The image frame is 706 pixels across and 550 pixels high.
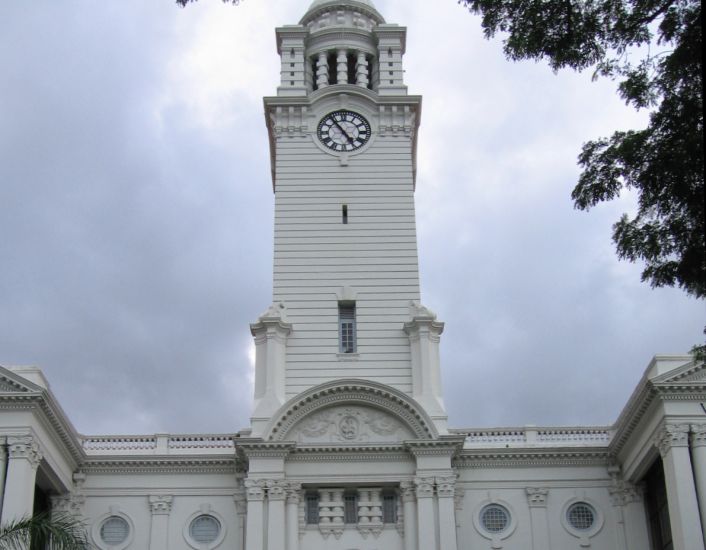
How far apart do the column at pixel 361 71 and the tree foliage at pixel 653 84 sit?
94.5ft

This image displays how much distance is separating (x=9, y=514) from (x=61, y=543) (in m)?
9.86

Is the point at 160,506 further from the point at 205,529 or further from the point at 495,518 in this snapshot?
the point at 495,518

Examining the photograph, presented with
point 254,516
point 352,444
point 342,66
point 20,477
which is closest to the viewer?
point 20,477

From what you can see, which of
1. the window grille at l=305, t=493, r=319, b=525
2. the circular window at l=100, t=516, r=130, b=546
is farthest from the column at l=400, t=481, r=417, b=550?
the circular window at l=100, t=516, r=130, b=546

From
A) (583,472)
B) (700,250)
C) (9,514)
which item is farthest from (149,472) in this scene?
A: (700,250)

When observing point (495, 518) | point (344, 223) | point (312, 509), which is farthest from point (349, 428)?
point (344, 223)

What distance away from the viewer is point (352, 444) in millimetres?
40344

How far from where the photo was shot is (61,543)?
1043 inches

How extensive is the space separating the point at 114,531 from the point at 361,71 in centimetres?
2106

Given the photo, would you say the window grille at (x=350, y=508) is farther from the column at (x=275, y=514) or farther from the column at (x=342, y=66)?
the column at (x=342, y=66)

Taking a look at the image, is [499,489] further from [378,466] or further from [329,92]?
[329,92]

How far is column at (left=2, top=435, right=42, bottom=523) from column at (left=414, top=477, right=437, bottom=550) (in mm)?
12756

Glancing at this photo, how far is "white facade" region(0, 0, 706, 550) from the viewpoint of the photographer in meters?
37.9

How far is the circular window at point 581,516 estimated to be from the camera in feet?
137
